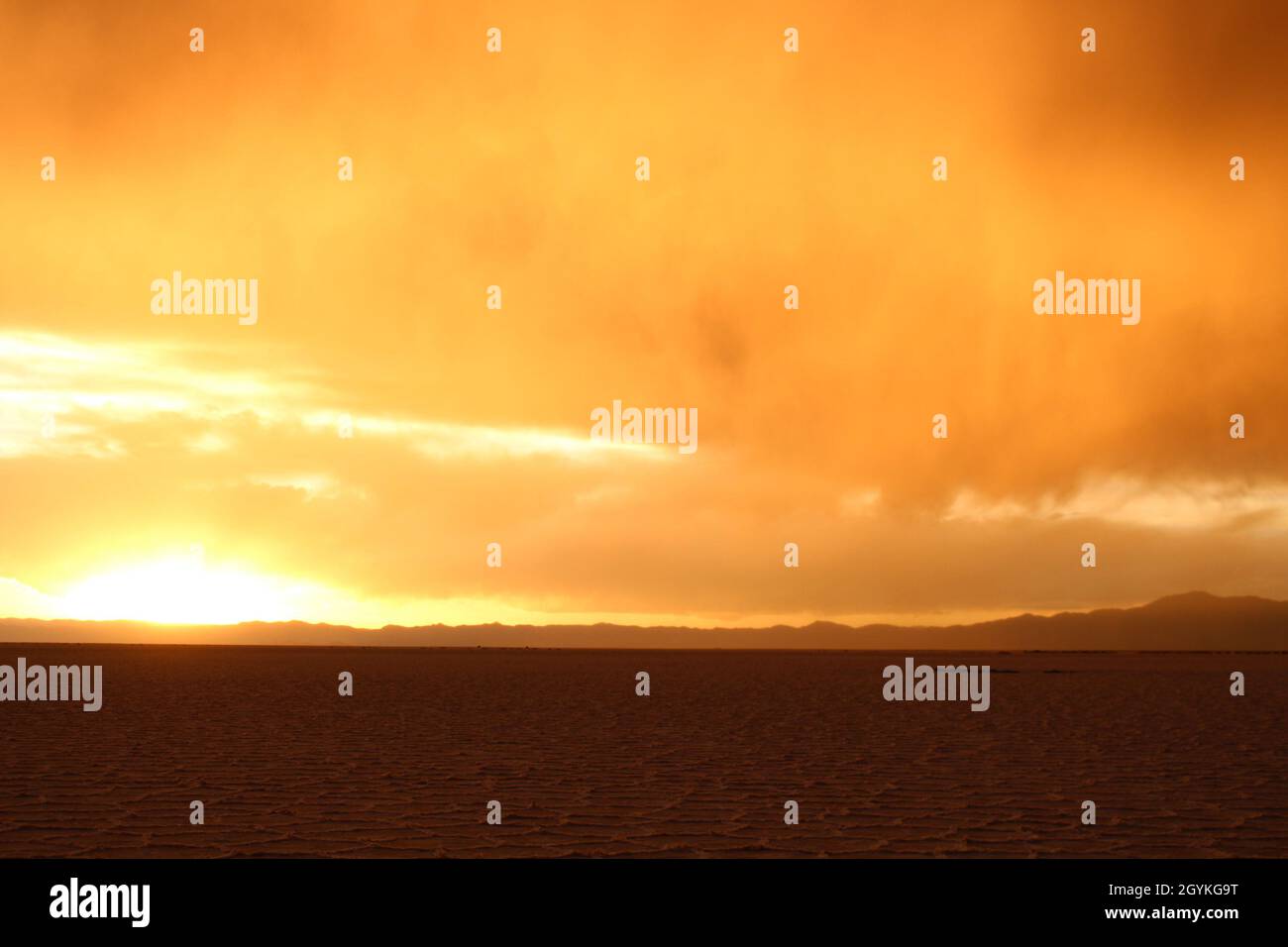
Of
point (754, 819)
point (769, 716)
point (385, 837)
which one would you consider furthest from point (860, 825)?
point (769, 716)

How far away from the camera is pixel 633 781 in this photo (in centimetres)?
1912

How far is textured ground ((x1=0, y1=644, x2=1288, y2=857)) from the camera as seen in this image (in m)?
13.9

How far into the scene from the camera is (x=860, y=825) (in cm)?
1509

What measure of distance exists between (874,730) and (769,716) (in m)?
5.18

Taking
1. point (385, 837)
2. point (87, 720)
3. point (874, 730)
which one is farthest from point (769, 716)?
point (385, 837)

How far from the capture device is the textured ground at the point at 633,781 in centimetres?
1386

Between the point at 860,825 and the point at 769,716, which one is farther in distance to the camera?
the point at 769,716

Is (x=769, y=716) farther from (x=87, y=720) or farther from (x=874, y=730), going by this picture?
(x=87, y=720)

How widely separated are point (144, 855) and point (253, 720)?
19.9 meters
